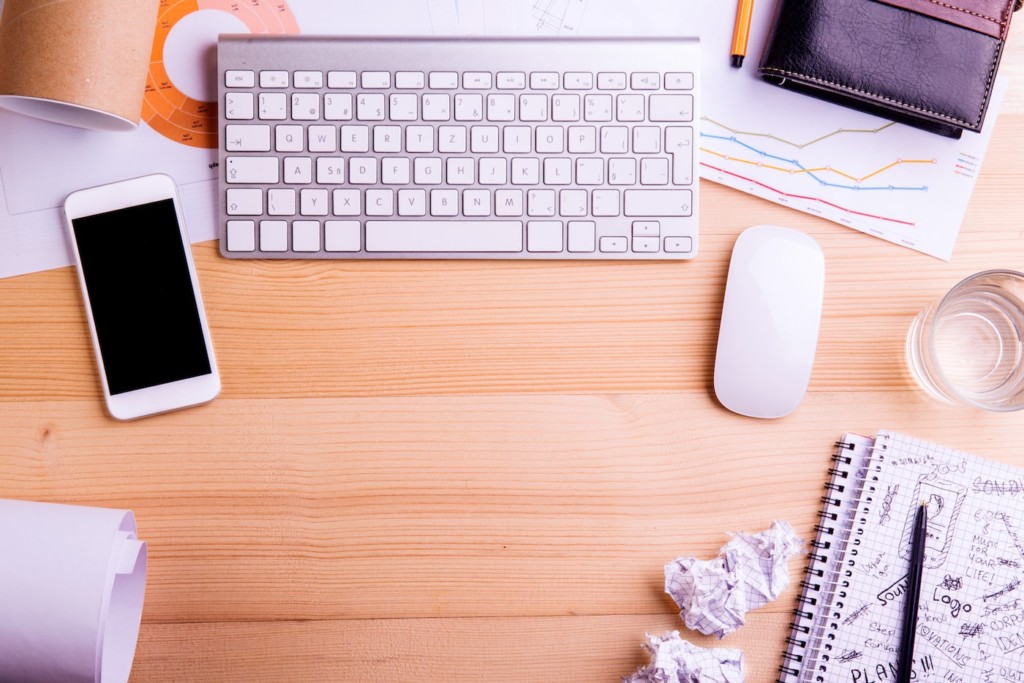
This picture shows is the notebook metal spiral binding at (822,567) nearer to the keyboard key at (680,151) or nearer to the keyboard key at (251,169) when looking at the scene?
the keyboard key at (680,151)

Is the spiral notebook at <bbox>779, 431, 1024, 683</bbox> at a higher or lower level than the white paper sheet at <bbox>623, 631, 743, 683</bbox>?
higher

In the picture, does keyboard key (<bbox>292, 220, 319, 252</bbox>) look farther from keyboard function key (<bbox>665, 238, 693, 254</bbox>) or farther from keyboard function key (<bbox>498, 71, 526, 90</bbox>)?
keyboard function key (<bbox>665, 238, 693, 254</bbox>)

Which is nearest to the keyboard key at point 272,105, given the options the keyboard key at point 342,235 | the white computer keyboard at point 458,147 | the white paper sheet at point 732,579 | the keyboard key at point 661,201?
the white computer keyboard at point 458,147

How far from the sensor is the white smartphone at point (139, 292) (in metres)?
0.60

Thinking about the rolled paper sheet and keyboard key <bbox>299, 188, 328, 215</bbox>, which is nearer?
the rolled paper sheet

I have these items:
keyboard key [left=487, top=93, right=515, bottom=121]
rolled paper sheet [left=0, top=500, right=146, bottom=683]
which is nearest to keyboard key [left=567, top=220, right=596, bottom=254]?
keyboard key [left=487, top=93, right=515, bottom=121]

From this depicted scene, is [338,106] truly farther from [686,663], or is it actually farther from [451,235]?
[686,663]

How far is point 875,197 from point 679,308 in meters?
0.21

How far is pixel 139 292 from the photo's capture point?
0.60 m

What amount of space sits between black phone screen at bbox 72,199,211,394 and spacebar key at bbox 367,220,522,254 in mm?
173

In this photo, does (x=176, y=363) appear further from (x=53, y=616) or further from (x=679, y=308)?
(x=679, y=308)

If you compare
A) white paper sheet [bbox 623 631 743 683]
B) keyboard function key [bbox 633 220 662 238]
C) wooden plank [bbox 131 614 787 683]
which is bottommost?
wooden plank [bbox 131 614 787 683]

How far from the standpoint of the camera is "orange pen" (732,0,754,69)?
2.05 ft

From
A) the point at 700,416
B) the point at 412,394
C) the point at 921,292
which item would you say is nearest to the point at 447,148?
the point at 412,394
